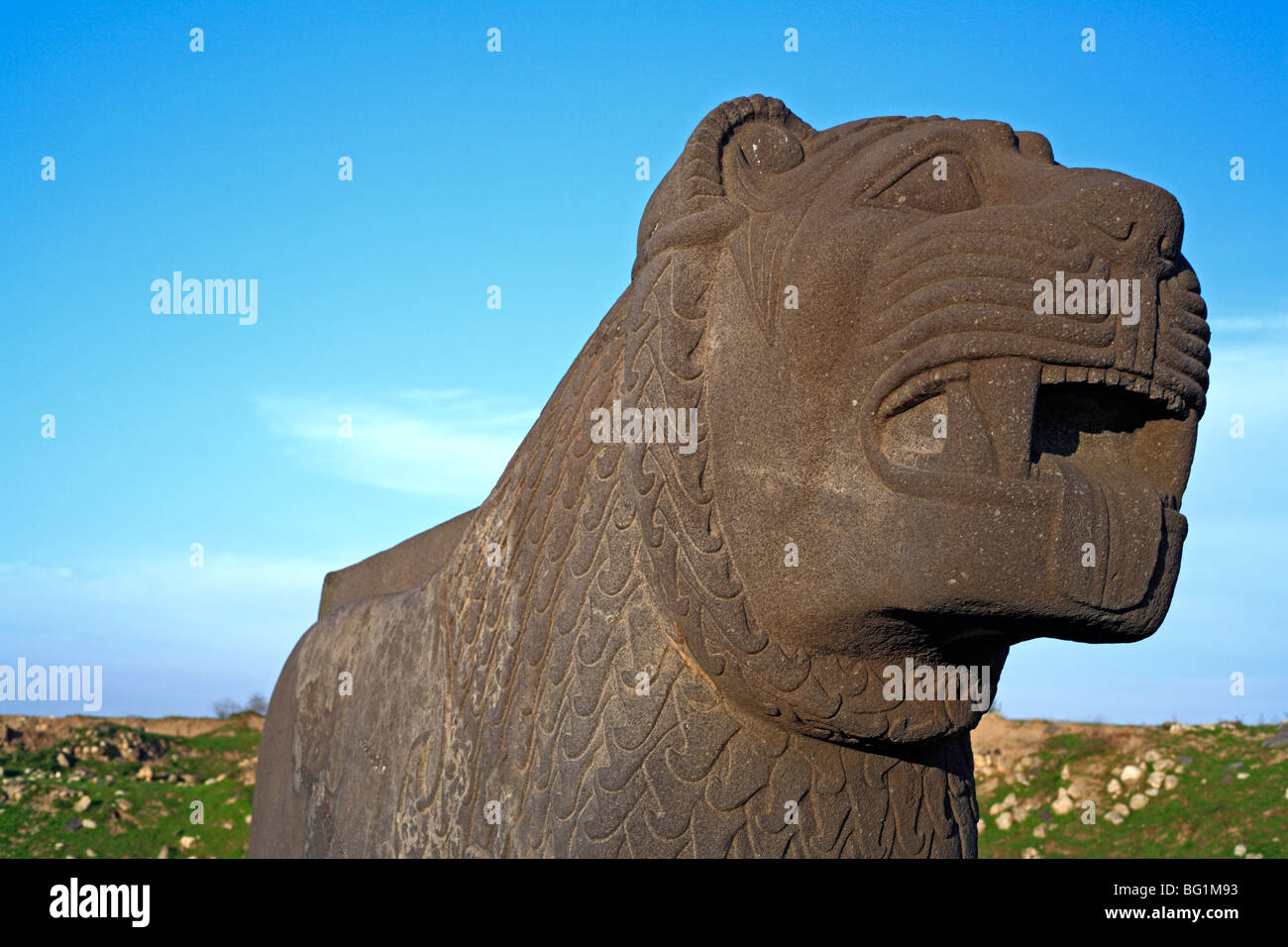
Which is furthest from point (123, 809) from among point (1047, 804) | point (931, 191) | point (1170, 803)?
point (931, 191)

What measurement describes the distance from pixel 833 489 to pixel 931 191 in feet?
2.23

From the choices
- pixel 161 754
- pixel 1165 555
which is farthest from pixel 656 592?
pixel 161 754

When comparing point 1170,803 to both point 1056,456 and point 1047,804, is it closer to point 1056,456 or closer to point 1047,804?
point 1047,804

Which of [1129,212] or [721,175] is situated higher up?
[721,175]

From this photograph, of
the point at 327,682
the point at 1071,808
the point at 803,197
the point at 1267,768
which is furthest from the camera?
the point at 1071,808

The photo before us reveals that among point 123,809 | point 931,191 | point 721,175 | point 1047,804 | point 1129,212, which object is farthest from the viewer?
point 123,809

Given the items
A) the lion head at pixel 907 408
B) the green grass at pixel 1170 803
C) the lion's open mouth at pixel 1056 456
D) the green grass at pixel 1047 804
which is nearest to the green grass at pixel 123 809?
the green grass at pixel 1047 804

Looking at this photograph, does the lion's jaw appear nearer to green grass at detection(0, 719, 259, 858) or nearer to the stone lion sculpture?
the stone lion sculpture

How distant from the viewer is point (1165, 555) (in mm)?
2176

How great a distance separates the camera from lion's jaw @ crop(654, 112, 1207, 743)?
2.09m

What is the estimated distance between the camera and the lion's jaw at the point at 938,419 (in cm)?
209

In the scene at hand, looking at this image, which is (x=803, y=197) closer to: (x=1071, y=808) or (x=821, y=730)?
(x=821, y=730)

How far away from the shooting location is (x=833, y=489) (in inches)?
88.7

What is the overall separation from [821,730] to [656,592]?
46 cm
